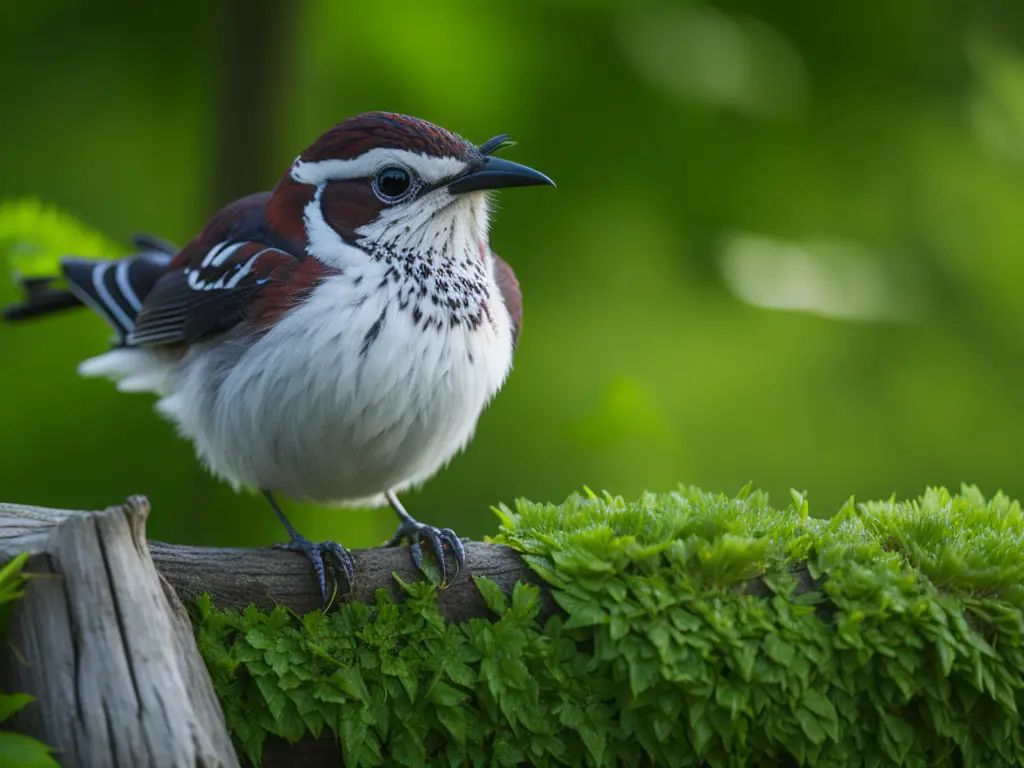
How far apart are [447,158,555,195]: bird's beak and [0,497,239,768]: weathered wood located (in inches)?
48.9

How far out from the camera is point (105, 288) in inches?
157

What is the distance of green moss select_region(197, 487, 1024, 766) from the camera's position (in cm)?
240

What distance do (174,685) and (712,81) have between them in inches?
127

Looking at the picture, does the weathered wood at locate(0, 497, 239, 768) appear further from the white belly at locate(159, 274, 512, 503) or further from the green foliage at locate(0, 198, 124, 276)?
the green foliage at locate(0, 198, 124, 276)

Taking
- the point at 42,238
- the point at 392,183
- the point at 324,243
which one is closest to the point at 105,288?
the point at 42,238

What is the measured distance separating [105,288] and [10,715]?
2.26m

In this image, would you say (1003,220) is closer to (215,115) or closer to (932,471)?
(932,471)

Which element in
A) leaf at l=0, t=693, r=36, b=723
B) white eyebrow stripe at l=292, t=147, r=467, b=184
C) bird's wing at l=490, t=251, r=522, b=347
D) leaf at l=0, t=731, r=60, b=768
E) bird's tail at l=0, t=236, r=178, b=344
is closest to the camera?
leaf at l=0, t=731, r=60, b=768

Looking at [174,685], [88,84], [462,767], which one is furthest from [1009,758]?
[88,84]

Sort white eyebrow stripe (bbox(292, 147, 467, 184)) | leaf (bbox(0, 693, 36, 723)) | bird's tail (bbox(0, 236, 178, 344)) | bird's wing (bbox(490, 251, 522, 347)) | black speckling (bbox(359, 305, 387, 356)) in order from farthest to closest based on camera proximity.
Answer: bird's tail (bbox(0, 236, 178, 344)) → bird's wing (bbox(490, 251, 522, 347)) → white eyebrow stripe (bbox(292, 147, 467, 184)) → black speckling (bbox(359, 305, 387, 356)) → leaf (bbox(0, 693, 36, 723))

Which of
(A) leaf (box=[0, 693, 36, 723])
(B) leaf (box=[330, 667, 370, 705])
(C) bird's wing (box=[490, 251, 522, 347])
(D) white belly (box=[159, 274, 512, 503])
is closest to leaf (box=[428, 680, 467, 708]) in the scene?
(B) leaf (box=[330, 667, 370, 705])

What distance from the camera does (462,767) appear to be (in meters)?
2.46

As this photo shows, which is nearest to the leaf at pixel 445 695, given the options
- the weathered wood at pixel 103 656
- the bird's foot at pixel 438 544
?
the bird's foot at pixel 438 544

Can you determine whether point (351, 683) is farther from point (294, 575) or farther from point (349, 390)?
point (349, 390)
